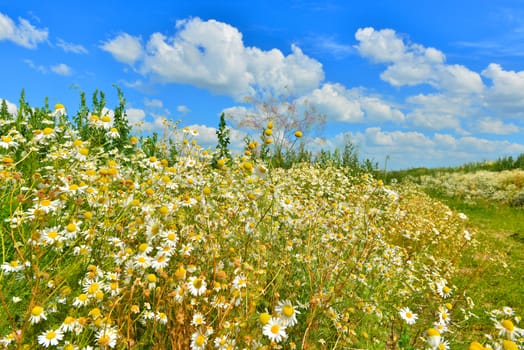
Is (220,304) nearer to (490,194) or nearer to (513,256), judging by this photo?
(513,256)

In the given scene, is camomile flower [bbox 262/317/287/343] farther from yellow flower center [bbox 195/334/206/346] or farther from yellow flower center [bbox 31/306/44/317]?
yellow flower center [bbox 31/306/44/317]

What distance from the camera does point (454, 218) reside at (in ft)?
24.6

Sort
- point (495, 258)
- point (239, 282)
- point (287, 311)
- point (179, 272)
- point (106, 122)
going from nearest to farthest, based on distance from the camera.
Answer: point (287, 311) → point (179, 272) → point (239, 282) → point (106, 122) → point (495, 258)

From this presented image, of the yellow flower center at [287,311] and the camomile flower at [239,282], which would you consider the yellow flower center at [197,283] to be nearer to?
the camomile flower at [239,282]

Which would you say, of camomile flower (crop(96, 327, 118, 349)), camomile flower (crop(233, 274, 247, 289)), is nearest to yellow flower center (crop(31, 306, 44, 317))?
camomile flower (crop(96, 327, 118, 349))

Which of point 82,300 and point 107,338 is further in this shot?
point 82,300

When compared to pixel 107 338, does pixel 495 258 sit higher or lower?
lower

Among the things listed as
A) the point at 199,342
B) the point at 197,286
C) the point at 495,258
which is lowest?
the point at 495,258

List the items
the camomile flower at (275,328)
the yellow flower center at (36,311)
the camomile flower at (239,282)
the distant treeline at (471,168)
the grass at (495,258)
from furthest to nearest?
the distant treeline at (471,168), the grass at (495,258), the camomile flower at (239,282), the yellow flower center at (36,311), the camomile flower at (275,328)

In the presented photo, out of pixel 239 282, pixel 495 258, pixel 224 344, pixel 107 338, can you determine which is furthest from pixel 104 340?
pixel 495 258

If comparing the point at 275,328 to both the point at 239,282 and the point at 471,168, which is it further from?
the point at 471,168

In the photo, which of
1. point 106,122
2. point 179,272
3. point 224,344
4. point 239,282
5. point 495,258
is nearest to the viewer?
point 224,344

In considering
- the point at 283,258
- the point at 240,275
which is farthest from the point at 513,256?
the point at 240,275

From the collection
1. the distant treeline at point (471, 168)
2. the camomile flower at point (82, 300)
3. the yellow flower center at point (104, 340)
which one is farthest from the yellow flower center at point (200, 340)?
the distant treeline at point (471, 168)
